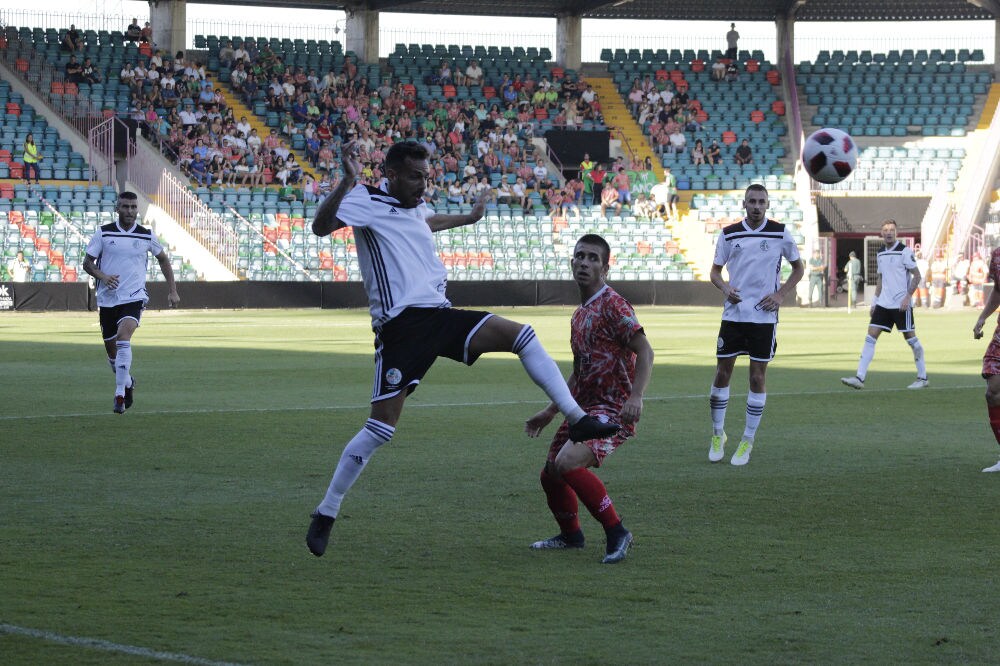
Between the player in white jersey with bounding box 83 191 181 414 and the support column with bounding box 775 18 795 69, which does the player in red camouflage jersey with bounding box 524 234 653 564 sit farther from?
the support column with bounding box 775 18 795 69

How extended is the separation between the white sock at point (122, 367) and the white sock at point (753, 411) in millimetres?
6432

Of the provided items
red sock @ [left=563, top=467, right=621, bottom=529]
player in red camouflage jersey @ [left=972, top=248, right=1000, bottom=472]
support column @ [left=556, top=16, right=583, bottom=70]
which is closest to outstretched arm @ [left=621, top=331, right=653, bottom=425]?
red sock @ [left=563, top=467, right=621, bottom=529]

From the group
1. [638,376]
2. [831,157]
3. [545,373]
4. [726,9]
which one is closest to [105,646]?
[545,373]

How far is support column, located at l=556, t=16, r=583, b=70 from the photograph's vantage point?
2213 inches

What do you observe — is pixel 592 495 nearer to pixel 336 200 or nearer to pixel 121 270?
pixel 336 200

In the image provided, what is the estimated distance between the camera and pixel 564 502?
7.61 m

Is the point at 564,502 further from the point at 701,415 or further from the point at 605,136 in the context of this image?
the point at 605,136

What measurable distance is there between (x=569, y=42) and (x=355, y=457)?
50.3m

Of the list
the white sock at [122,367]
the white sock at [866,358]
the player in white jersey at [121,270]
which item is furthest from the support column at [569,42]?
the white sock at [122,367]

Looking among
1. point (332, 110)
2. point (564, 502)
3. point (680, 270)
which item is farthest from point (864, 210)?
point (564, 502)

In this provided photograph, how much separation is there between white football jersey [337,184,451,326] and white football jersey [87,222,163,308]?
8.89 meters

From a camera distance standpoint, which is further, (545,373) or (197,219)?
(197,219)

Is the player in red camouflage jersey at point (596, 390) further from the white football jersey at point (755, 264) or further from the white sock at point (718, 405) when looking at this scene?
the white football jersey at point (755, 264)

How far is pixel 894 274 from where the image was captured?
1897 centimetres
